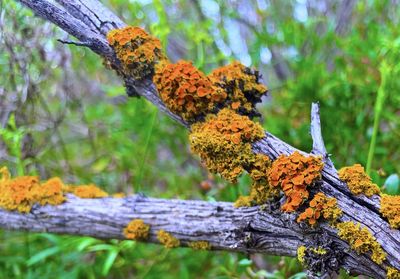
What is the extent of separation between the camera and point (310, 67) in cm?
175

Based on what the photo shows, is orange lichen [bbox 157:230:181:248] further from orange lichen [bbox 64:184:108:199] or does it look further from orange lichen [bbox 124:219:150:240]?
orange lichen [bbox 64:184:108:199]

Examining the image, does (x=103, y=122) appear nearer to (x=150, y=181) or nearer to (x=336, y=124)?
(x=150, y=181)

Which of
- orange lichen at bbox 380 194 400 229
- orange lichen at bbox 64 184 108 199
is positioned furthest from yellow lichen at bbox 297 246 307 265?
orange lichen at bbox 64 184 108 199

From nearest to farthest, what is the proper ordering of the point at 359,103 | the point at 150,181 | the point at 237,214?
1. the point at 237,214
2. the point at 359,103
3. the point at 150,181

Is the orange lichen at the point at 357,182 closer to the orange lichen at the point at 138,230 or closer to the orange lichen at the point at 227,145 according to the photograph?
the orange lichen at the point at 227,145

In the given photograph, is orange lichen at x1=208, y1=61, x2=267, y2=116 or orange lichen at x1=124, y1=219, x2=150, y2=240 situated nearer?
orange lichen at x1=208, y1=61, x2=267, y2=116

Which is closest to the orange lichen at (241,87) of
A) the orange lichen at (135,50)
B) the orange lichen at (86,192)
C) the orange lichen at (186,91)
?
the orange lichen at (186,91)

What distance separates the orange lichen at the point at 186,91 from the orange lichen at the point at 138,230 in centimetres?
32

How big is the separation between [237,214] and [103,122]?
1132 millimetres

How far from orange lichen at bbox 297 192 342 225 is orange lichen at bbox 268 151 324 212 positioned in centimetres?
2

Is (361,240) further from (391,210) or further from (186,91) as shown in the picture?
(186,91)

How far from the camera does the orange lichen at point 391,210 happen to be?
878mm

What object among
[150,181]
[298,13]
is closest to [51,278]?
[150,181]

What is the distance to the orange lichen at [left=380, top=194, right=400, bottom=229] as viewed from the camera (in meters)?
0.88
